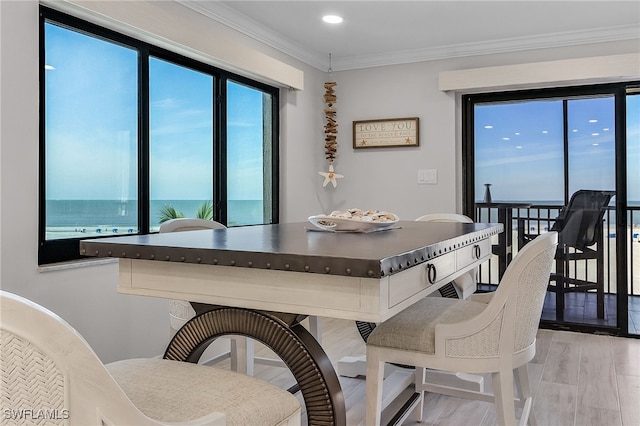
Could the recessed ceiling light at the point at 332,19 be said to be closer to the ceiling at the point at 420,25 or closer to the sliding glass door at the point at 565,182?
the ceiling at the point at 420,25

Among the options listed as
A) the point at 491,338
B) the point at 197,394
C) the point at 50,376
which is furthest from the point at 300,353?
the point at 50,376

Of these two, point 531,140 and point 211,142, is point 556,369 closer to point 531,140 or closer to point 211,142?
point 531,140

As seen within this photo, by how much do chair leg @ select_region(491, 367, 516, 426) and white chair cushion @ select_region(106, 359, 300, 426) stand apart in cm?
71

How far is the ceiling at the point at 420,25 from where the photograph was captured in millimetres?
3361

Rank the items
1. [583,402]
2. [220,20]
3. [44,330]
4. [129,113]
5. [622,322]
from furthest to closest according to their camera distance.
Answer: [622,322] < [220,20] < [129,113] < [583,402] < [44,330]

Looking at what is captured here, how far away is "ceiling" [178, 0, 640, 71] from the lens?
3.36 meters

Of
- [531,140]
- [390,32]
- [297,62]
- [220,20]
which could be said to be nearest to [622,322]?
[531,140]

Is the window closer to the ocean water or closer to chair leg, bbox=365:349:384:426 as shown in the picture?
the ocean water

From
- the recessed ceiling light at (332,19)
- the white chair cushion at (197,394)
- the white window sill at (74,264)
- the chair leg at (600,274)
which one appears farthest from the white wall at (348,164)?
the white chair cushion at (197,394)

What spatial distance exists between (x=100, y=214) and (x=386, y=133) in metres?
2.58

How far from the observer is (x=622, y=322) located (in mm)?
3893

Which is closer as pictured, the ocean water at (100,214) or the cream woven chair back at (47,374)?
the cream woven chair back at (47,374)

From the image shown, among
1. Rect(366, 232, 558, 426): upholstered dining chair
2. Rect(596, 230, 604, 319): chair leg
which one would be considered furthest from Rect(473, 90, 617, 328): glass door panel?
Rect(366, 232, 558, 426): upholstered dining chair

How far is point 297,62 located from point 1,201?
2.75m
